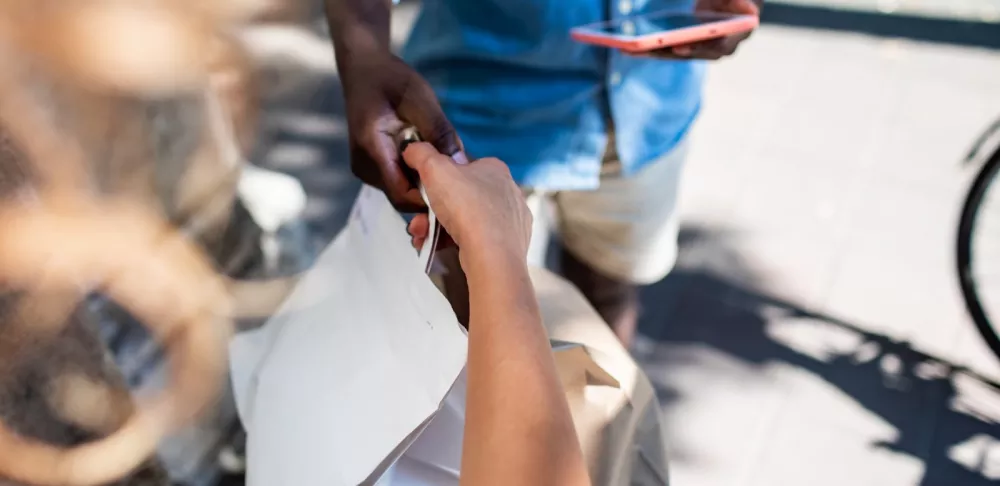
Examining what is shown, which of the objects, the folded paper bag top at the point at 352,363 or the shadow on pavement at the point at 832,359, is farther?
the shadow on pavement at the point at 832,359

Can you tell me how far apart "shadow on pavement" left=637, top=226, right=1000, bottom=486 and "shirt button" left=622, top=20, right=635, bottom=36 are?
90 centimetres

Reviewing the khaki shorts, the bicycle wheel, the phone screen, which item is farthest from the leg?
the bicycle wheel

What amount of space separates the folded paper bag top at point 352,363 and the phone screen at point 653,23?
0.35 meters

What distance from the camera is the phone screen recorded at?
88cm

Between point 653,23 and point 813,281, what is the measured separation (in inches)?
45.0

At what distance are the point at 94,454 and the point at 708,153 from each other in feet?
6.12

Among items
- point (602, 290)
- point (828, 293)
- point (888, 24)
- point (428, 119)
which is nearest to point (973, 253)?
point (828, 293)

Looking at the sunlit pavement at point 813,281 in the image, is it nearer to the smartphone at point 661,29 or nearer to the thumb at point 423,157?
the smartphone at point 661,29

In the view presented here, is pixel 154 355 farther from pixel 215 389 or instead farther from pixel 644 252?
pixel 644 252

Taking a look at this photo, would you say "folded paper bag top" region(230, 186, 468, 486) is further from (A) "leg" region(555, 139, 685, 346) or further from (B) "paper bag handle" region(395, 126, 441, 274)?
(A) "leg" region(555, 139, 685, 346)

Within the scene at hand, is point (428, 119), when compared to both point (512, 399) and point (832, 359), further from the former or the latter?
point (832, 359)

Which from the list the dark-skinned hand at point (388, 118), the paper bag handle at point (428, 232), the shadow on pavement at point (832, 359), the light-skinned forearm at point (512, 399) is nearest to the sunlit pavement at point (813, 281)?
the shadow on pavement at point (832, 359)

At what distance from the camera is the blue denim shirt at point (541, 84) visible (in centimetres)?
87

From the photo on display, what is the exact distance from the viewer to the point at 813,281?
1.83 m
